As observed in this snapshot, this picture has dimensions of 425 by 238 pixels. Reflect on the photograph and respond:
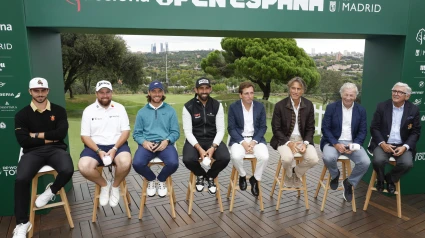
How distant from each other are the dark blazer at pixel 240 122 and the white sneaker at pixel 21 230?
2207 mm

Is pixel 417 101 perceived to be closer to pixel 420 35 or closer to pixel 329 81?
pixel 420 35

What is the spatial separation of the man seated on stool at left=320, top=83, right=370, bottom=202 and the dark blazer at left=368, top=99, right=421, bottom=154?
6.7 inches

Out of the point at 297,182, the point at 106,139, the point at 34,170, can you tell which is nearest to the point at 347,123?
the point at 297,182

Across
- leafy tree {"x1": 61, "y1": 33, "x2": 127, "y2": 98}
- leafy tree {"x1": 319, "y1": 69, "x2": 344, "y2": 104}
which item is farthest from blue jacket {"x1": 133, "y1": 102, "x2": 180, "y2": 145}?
leafy tree {"x1": 319, "y1": 69, "x2": 344, "y2": 104}

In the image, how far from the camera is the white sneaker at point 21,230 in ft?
8.32

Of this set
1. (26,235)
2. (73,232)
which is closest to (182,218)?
(73,232)

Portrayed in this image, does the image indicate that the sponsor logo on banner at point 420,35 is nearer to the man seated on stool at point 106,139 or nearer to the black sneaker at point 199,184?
the black sneaker at point 199,184

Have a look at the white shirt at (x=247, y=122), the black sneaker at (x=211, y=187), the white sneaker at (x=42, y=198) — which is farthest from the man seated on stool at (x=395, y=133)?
the white sneaker at (x=42, y=198)

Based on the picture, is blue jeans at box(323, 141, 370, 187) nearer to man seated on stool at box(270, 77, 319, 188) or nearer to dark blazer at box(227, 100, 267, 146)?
man seated on stool at box(270, 77, 319, 188)

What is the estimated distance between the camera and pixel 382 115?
10.7ft

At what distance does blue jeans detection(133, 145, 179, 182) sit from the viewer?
290 centimetres

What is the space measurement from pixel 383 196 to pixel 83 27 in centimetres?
413

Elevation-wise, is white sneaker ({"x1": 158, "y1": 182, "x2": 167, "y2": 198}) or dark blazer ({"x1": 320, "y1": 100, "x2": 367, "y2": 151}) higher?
dark blazer ({"x1": 320, "y1": 100, "x2": 367, "y2": 151})

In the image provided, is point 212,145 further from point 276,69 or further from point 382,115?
point 276,69
